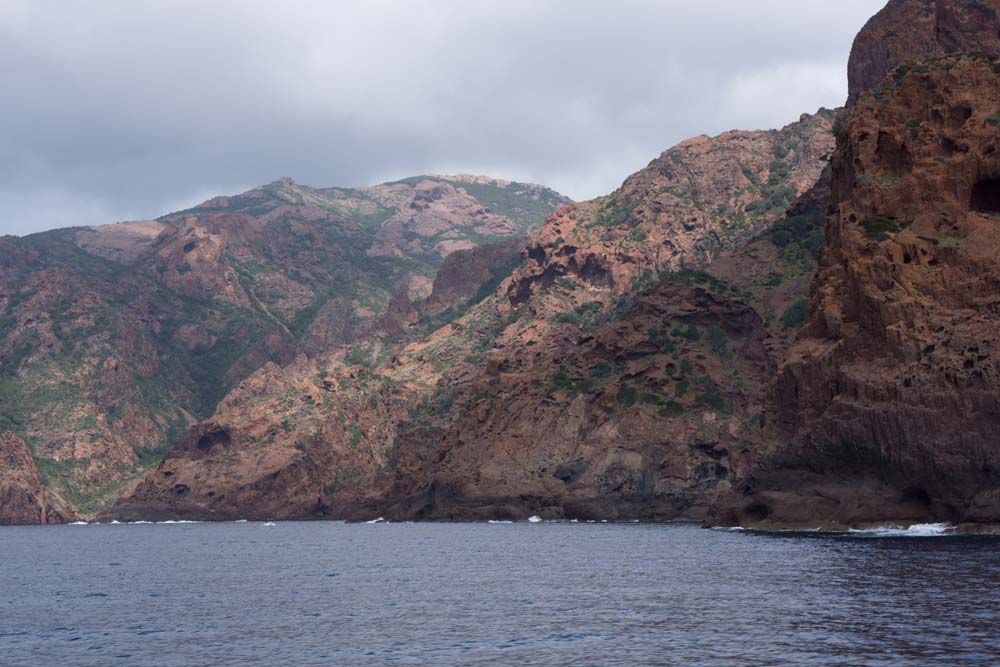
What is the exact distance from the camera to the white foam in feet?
355

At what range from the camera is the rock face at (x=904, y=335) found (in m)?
111

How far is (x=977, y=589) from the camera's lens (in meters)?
65.3

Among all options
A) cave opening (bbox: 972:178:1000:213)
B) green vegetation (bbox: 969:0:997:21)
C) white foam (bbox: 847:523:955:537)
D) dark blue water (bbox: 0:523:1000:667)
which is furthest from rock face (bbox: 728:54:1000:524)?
green vegetation (bbox: 969:0:997:21)

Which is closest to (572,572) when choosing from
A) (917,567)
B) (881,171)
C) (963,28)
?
(917,567)

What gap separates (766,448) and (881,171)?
113 feet

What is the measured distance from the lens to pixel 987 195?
12850cm

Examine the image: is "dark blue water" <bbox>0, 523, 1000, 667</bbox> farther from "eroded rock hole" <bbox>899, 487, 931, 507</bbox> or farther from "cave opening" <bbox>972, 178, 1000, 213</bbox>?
"cave opening" <bbox>972, 178, 1000, 213</bbox>

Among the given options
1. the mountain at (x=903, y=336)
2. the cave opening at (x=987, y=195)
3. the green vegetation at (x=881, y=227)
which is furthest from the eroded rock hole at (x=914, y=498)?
the cave opening at (x=987, y=195)

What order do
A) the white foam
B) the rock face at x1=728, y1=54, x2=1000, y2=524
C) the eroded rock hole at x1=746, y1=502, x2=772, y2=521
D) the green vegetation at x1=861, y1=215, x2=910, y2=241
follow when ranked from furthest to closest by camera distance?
the eroded rock hole at x1=746, y1=502, x2=772, y2=521
the green vegetation at x1=861, y1=215, x2=910, y2=241
the rock face at x1=728, y1=54, x2=1000, y2=524
the white foam

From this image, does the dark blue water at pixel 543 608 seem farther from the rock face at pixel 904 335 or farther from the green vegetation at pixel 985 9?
the green vegetation at pixel 985 9

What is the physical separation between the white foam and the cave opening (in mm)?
36420

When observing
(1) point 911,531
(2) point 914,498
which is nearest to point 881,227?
(2) point 914,498

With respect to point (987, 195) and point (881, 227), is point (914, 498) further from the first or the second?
point (987, 195)

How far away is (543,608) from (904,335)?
61.3m
